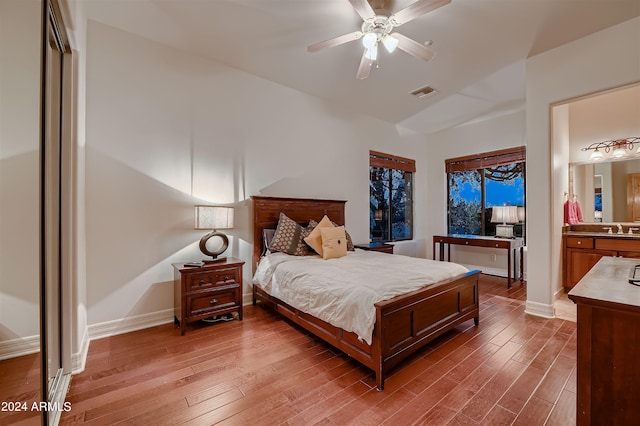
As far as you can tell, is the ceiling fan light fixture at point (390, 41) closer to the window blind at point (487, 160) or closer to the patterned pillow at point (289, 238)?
the patterned pillow at point (289, 238)

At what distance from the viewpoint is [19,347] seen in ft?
3.88

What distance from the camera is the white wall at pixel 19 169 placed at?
1018 millimetres

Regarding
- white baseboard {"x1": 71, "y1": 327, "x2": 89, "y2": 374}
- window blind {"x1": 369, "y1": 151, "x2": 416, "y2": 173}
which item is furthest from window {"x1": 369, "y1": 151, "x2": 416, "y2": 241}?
white baseboard {"x1": 71, "y1": 327, "x2": 89, "y2": 374}

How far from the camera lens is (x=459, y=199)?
19.3 ft

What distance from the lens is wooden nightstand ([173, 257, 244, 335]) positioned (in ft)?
8.89

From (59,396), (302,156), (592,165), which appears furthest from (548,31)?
(59,396)

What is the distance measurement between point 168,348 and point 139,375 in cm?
41

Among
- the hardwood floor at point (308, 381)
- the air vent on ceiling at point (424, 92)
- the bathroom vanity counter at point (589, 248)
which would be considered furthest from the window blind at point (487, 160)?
the hardwood floor at point (308, 381)

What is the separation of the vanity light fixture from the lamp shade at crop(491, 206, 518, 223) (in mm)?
1265

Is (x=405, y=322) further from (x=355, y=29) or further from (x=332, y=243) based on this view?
(x=355, y=29)

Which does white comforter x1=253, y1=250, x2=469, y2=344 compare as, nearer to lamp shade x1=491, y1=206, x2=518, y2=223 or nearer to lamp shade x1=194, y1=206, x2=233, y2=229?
lamp shade x1=194, y1=206, x2=233, y2=229

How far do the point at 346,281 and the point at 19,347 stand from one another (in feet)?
6.16

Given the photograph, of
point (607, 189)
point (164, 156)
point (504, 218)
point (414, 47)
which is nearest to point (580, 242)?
point (607, 189)

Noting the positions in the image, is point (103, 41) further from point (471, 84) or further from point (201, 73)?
point (471, 84)
